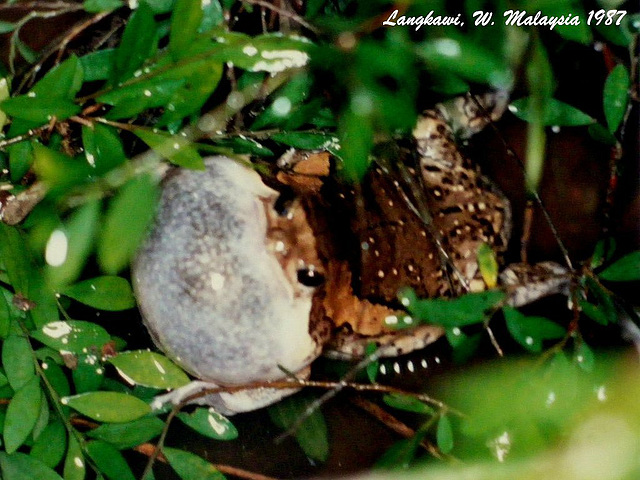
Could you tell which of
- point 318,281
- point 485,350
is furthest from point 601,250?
point 318,281

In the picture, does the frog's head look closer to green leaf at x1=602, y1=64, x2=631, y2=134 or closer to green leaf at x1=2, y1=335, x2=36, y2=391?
green leaf at x1=2, y1=335, x2=36, y2=391

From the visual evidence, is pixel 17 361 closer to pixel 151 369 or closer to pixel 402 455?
pixel 151 369

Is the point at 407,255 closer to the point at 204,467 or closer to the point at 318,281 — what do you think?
the point at 318,281

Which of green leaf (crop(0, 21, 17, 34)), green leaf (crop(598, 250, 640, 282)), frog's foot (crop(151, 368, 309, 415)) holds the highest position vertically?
green leaf (crop(0, 21, 17, 34))

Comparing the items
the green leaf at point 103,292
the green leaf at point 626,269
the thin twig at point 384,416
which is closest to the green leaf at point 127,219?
the green leaf at point 103,292

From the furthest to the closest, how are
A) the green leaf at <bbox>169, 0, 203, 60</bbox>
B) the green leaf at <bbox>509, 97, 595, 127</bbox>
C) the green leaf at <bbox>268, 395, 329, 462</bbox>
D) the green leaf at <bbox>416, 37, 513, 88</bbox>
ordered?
the green leaf at <bbox>268, 395, 329, 462</bbox>, the green leaf at <bbox>509, 97, 595, 127</bbox>, the green leaf at <bbox>169, 0, 203, 60</bbox>, the green leaf at <bbox>416, 37, 513, 88</bbox>

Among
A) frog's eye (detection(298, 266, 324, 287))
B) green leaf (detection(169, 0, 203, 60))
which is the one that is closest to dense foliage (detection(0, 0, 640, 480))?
green leaf (detection(169, 0, 203, 60))
